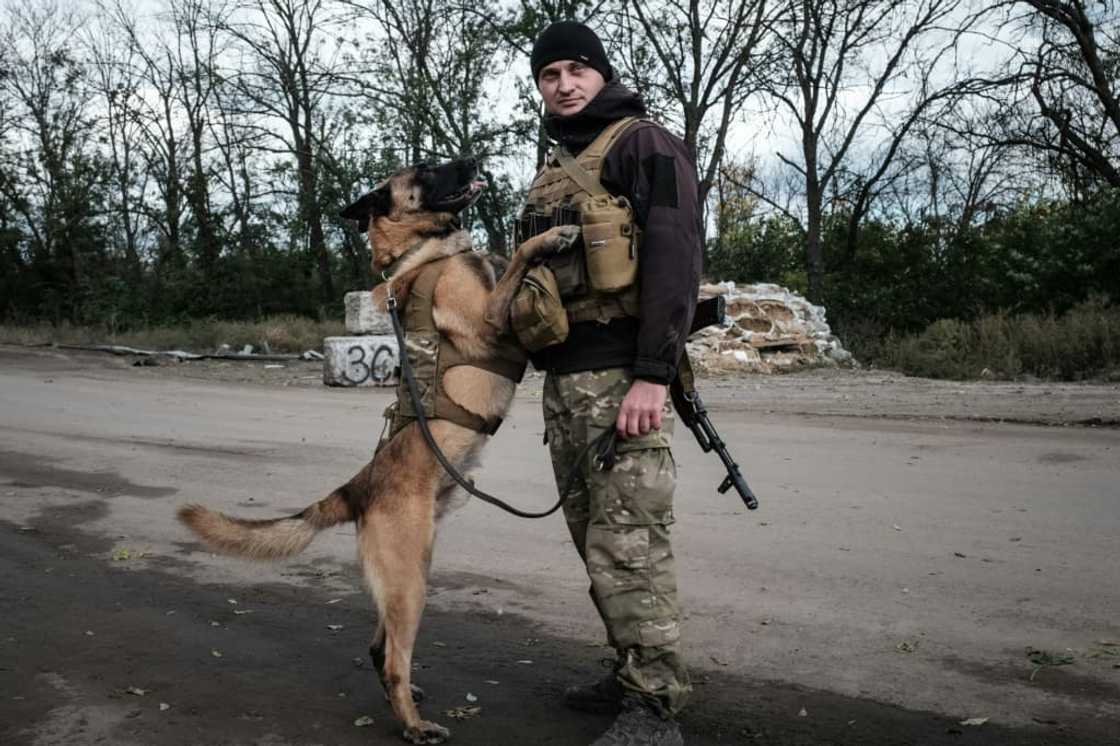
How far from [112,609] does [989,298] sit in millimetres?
20182

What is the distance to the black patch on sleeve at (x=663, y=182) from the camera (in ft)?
9.48

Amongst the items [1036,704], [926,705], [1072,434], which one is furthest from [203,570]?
[1072,434]

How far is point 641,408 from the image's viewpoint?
114 inches

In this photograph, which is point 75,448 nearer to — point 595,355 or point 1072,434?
point 595,355

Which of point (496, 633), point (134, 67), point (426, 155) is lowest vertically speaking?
point (496, 633)

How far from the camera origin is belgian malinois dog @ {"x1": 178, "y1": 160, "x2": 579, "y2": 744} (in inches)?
121

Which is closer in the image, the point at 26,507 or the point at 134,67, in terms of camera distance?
the point at 26,507

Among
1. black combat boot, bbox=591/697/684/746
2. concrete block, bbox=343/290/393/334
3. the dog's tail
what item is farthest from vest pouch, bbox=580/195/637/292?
concrete block, bbox=343/290/393/334

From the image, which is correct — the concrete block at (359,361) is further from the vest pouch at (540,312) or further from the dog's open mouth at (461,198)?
the vest pouch at (540,312)

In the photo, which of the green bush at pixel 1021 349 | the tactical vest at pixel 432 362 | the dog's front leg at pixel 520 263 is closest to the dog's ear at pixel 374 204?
the tactical vest at pixel 432 362

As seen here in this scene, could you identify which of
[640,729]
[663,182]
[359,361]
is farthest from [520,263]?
[359,361]

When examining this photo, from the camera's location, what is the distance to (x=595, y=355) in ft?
9.98

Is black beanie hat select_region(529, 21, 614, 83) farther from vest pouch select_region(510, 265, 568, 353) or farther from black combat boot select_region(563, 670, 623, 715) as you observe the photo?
black combat boot select_region(563, 670, 623, 715)

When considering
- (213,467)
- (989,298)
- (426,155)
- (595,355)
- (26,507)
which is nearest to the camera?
(595,355)
